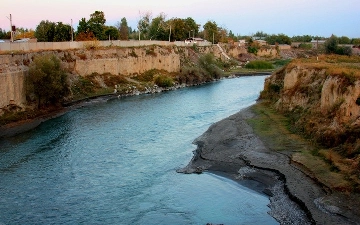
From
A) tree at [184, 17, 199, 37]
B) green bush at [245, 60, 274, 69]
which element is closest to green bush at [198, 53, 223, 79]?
green bush at [245, 60, 274, 69]

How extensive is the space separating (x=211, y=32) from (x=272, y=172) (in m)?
113

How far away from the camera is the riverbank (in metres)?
20.0

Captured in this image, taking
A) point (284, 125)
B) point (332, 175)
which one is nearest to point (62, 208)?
point (332, 175)

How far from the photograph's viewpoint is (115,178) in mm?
26094

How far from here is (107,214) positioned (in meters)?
21.0

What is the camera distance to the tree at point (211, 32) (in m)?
135

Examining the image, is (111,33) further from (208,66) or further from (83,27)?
(208,66)

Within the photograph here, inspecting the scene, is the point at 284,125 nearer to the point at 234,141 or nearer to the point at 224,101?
the point at 234,141

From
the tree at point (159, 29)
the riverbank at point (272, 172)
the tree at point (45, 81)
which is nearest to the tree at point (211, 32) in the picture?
the tree at point (159, 29)

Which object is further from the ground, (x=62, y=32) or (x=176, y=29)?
(x=176, y=29)

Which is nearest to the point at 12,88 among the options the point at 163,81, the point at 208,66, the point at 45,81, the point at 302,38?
the point at 45,81

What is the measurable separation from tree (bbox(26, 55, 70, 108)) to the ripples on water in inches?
135

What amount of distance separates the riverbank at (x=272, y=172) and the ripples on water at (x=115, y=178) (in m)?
0.97

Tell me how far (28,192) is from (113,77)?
43808mm
